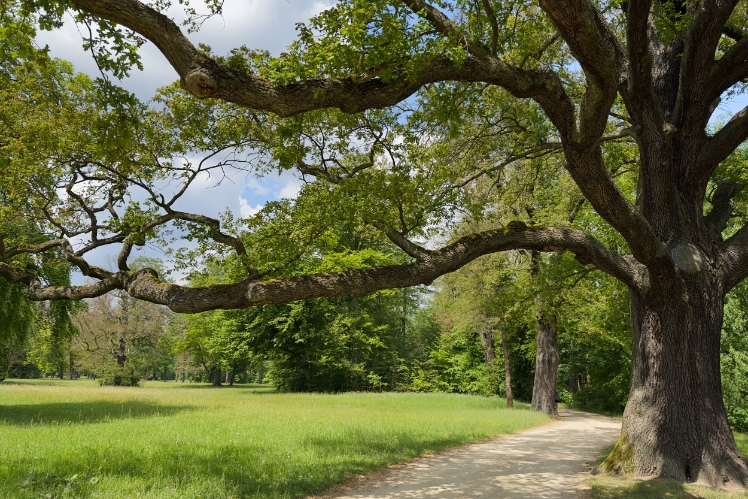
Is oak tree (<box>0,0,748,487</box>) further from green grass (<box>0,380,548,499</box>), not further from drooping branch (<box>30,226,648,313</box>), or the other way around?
Answer: green grass (<box>0,380,548,499</box>)

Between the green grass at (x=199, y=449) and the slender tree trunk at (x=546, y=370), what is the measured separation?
4495mm

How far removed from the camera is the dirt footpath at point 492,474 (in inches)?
271

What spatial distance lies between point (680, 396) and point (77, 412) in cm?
1722

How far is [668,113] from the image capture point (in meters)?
8.83

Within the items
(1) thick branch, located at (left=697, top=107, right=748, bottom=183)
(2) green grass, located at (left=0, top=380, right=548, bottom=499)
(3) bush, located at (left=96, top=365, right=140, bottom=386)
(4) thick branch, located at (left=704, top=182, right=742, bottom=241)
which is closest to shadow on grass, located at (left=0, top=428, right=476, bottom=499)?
(2) green grass, located at (left=0, top=380, right=548, bottom=499)

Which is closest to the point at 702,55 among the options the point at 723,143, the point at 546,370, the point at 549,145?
the point at 723,143

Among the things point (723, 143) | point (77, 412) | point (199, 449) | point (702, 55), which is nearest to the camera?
point (702, 55)

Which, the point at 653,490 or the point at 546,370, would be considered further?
the point at 546,370

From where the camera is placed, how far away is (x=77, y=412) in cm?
1603

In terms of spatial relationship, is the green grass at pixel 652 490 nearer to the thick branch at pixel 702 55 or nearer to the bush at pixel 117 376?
the thick branch at pixel 702 55

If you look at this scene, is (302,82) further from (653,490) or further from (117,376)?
(117,376)

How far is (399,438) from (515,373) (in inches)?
997

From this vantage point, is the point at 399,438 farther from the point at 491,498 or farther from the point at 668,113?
the point at 668,113

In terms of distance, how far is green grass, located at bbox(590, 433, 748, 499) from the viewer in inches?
248
